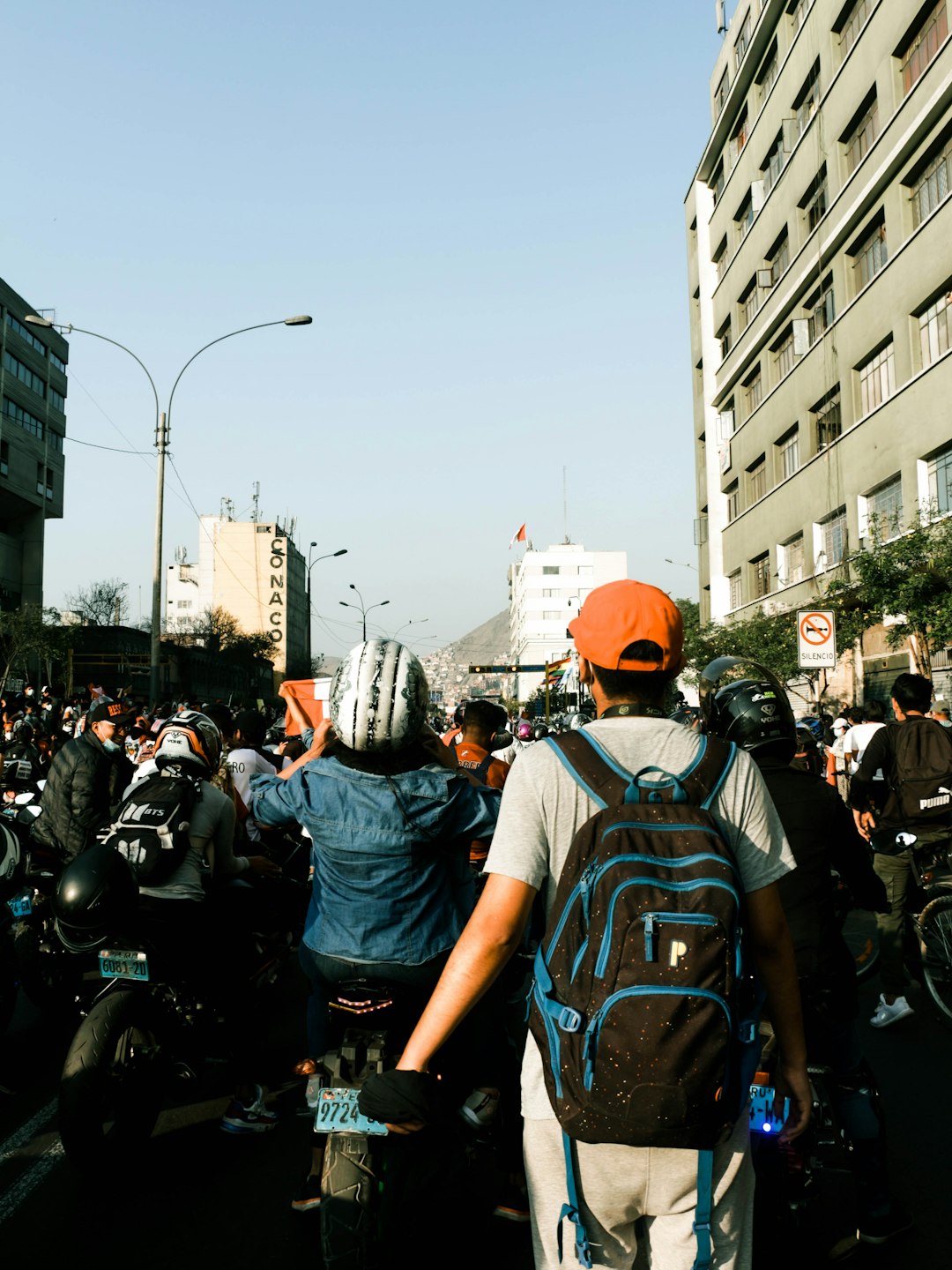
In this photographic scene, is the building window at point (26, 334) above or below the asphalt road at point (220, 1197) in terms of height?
above

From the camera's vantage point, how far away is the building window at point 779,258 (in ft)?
122

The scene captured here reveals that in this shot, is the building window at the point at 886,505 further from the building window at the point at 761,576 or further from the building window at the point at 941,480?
the building window at the point at 761,576

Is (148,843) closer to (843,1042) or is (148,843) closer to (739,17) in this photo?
(843,1042)

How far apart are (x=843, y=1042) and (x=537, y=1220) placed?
181 cm

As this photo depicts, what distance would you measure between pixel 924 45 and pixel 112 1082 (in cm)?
2872

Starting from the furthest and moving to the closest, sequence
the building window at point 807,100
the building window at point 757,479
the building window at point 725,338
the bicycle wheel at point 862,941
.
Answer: the building window at point 725,338 < the building window at point 757,479 < the building window at point 807,100 < the bicycle wheel at point 862,941

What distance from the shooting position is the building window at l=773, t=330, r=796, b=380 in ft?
122

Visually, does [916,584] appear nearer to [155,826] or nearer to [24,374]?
[155,826]

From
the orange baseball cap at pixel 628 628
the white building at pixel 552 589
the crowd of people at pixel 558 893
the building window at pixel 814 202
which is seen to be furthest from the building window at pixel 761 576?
the white building at pixel 552 589

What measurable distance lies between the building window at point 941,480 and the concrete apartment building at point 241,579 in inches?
4589

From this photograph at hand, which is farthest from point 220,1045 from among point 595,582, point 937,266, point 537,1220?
point 595,582

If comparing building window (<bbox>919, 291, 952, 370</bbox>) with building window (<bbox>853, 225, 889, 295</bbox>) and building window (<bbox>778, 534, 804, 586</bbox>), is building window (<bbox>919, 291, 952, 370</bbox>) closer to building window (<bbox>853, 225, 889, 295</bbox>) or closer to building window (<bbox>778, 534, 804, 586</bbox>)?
building window (<bbox>853, 225, 889, 295</bbox>)

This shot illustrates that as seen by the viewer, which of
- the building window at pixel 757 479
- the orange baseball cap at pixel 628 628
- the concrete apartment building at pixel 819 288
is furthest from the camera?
the building window at pixel 757 479

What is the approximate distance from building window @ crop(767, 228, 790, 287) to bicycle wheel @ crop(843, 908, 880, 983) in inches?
1234
